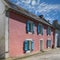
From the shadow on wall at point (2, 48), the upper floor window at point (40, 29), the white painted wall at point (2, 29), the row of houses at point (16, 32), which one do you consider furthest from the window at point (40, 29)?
the shadow on wall at point (2, 48)

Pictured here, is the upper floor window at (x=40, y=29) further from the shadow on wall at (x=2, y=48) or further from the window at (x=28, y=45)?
the shadow on wall at (x=2, y=48)

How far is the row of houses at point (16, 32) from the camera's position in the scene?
16.8 metres

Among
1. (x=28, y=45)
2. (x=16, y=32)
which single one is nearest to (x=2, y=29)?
(x=16, y=32)

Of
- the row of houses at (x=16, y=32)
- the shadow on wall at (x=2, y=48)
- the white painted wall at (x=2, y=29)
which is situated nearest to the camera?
the shadow on wall at (x=2, y=48)

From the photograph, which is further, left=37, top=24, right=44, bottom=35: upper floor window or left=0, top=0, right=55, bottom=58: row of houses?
left=37, top=24, right=44, bottom=35: upper floor window

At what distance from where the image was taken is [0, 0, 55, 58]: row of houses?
16.8 m

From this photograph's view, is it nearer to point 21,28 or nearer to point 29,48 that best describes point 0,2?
point 21,28

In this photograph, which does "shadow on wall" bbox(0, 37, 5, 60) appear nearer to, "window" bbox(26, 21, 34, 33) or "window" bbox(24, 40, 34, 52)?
"window" bbox(24, 40, 34, 52)

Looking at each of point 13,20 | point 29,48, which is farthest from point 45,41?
point 13,20

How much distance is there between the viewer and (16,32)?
726 inches

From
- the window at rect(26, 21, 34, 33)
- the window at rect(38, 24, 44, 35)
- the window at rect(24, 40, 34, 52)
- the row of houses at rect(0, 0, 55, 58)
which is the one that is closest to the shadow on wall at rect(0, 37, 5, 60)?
the row of houses at rect(0, 0, 55, 58)

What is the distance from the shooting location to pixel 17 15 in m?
18.8

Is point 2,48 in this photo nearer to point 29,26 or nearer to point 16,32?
point 16,32

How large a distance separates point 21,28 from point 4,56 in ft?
14.1
